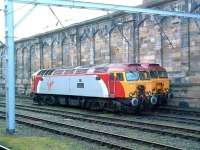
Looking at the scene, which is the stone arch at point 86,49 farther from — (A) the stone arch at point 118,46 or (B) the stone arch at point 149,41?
(B) the stone arch at point 149,41

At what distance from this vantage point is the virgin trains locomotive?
2330cm

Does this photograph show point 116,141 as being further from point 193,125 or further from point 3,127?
point 3,127

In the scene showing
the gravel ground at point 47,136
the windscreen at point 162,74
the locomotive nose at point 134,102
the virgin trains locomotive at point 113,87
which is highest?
the windscreen at point 162,74

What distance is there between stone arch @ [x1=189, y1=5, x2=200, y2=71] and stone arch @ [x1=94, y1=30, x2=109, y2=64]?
9191 mm

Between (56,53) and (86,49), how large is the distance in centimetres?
609

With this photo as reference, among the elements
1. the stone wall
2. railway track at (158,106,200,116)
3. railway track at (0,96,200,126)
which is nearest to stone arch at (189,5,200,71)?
the stone wall

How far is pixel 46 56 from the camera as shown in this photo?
4444cm

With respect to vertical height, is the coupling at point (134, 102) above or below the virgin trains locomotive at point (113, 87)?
below

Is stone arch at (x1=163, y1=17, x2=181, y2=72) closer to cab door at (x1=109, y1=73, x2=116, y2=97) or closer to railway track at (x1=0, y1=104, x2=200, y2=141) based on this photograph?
cab door at (x1=109, y1=73, x2=116, y2=97)

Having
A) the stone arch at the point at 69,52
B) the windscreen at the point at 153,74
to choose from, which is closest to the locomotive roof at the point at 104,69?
the windscreen at the point at 153,74

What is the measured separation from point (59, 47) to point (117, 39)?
1024 cm

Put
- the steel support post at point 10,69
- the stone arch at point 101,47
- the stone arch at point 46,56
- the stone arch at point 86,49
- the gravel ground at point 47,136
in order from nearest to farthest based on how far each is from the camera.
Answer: the gravel ground at point 47,136 → the steel support post at point 10,69 → the stone arch at point 101,47 → the stone arch at point 86,49 → the stone arch at point 46,56

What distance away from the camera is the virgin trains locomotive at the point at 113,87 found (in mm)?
23297

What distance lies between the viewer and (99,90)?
24.7 meters
